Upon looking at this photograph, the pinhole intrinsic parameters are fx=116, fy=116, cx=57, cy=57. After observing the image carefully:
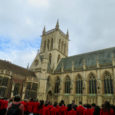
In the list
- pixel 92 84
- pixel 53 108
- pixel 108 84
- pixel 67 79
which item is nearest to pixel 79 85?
pixel 92 84

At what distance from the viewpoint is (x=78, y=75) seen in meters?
32.0

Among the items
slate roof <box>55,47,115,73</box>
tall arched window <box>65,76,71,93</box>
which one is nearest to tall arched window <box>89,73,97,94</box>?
slate roof <box>55,47,115,73</box>

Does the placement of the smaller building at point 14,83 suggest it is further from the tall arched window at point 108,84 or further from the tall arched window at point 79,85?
the tall arched window at point 108,84

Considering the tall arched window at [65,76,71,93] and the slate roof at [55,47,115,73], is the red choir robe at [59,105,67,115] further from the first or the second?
the tall arched window at [65,76,71,93]

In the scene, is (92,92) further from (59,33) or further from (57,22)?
(57,22)

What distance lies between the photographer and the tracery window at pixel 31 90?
30.1 m

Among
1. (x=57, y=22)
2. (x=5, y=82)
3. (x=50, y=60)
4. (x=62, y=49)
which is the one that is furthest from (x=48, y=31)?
(x=5, y=82)

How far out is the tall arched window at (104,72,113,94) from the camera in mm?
26281

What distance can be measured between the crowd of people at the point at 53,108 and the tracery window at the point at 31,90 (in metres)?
19.7

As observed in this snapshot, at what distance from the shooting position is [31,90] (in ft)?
102

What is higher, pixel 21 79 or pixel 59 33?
pixel 59 33

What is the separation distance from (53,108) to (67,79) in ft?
88.7

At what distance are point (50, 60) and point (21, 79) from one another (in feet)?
49.2

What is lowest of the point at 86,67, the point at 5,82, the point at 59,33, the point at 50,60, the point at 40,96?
the point at 40,96
